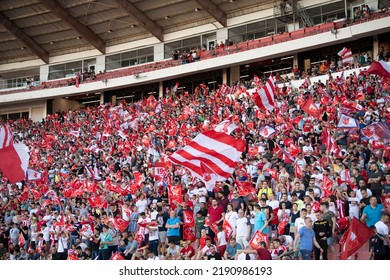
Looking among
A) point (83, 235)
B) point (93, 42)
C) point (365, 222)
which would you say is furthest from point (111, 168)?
point (93, 42)

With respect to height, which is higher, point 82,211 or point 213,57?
point 213,57

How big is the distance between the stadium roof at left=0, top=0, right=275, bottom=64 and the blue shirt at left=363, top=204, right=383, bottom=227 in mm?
26907

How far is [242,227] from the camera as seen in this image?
10.9m

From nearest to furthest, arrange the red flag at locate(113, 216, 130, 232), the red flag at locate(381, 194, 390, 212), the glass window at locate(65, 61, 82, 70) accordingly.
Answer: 1. the red flag at locate(381, 194, 390, 212)
2. the red flag at locate(113, 216, 130, 232)
3. the glass window at locate(65, 61, 82, 70)

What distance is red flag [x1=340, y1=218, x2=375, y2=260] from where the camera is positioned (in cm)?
932

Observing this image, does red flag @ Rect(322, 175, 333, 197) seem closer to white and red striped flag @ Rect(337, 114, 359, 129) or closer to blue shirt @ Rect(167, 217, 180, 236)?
blue shirt @ Rect(167, 217, 180, 236)

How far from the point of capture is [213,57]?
36125 mm

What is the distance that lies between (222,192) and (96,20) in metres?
29.9

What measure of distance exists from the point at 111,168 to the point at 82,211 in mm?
4893

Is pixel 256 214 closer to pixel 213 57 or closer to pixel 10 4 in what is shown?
pixel 213 57

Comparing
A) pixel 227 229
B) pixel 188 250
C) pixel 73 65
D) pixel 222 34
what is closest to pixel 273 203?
pixel 227 229

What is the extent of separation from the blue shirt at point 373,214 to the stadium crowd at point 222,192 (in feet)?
0.06

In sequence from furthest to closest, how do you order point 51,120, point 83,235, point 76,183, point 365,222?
point 51,120, point 76,183, point 83,235, point 365,222

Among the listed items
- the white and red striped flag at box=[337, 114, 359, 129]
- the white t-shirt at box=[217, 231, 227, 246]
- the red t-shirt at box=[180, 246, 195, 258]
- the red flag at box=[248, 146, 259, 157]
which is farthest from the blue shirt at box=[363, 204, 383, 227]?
the red flag at box=[248, 146, 259, 157]
